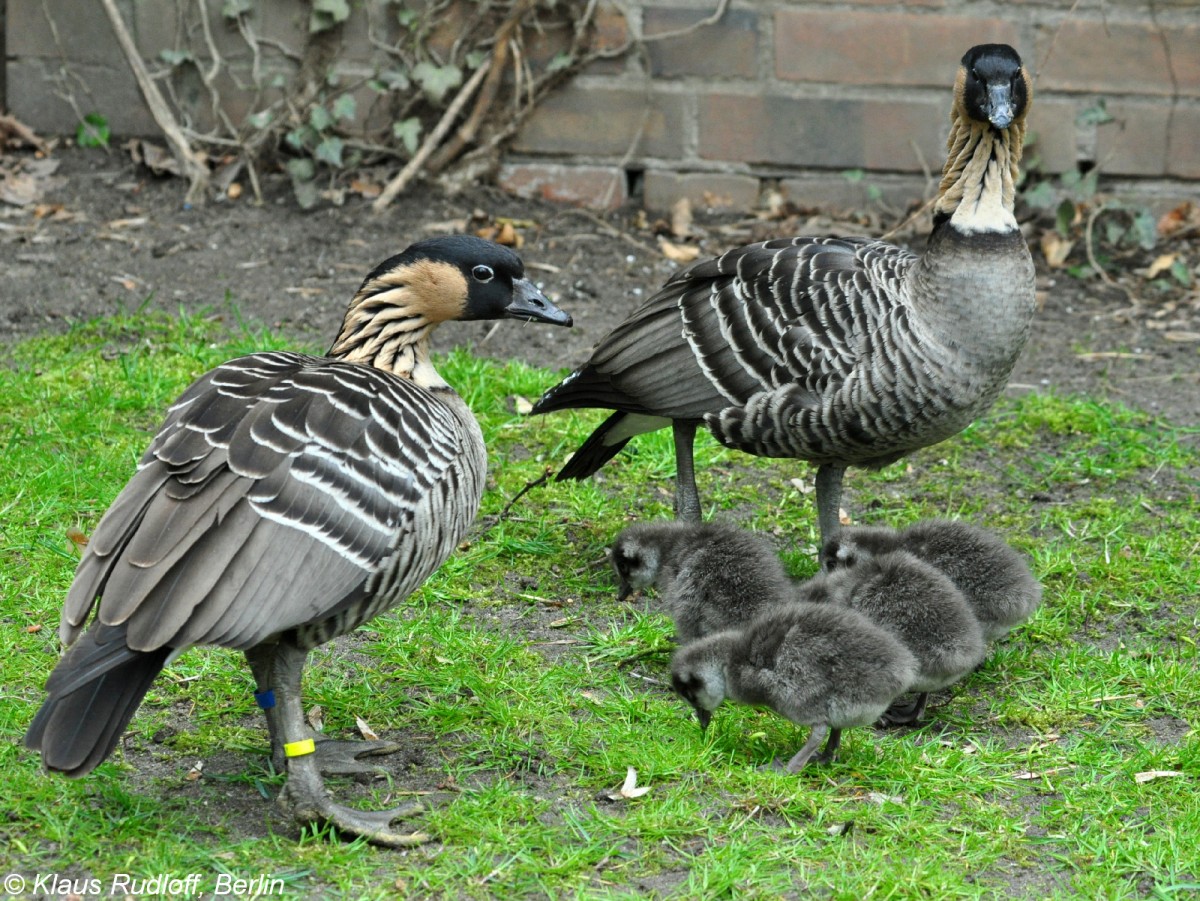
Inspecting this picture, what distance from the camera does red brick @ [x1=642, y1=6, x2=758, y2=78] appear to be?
8.60m

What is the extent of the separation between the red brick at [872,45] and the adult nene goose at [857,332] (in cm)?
329

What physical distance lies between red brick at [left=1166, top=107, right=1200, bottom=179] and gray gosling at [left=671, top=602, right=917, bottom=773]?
553cm

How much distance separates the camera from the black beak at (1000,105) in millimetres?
5098

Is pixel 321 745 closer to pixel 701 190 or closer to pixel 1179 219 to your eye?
pixel 701 190

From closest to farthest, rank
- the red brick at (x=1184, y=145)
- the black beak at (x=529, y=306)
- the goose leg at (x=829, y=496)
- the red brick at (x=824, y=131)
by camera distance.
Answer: the black beak at (x=529, y=306)
the goose leg at (x=829, y=496)
the red brick at (x=1184, y=145)
the red brick at (x=824, y=131)

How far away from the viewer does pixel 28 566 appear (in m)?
5.43

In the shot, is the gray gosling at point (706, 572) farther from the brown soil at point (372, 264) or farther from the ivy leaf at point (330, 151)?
the ivy leaf at point (330, 151)

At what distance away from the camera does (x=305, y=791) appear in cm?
388

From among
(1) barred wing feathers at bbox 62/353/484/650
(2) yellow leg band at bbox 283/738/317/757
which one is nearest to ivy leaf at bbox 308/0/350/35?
(1) barred wing feathers at bbox 62/353/484/650

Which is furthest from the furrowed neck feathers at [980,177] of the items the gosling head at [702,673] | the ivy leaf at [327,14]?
the ivy leaf at [327,14]

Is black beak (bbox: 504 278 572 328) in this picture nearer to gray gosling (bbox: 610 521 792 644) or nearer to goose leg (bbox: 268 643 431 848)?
gray gosling (bbox: 610 521 792 644)

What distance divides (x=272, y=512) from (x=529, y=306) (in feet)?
4.73

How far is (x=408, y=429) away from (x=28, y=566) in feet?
7.14

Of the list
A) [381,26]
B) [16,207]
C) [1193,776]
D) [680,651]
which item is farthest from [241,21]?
[1193,776]
